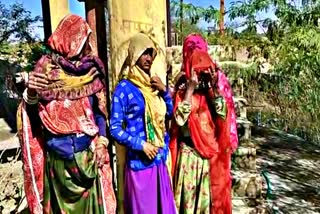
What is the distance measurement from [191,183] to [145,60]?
91cm

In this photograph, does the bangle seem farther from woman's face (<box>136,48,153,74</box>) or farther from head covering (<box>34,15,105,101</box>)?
woman's face (<box>136,48,153,74</box>)

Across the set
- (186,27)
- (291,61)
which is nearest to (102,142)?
(291,61)

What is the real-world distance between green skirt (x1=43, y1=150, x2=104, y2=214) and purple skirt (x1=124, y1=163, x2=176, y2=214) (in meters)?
0.16

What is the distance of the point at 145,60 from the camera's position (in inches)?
96.5

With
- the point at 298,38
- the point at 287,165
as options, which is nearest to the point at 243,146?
the point at 287,165

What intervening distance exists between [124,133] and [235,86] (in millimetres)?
4023

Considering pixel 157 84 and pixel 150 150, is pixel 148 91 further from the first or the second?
pixel 150 150

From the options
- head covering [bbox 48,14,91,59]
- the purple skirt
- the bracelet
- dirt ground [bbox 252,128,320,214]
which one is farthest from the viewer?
dirt ground [bbox 252,128,320,214]

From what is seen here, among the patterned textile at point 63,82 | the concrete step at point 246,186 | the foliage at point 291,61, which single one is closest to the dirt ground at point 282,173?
the concrete step at point 246,186

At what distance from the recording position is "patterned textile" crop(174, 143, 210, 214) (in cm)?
295

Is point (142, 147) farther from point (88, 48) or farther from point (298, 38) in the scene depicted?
point (298, 38)

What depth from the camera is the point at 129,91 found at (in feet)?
8.21

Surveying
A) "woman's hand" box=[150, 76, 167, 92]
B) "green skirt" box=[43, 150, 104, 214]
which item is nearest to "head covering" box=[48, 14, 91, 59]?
"woman's hand" box=[150, 76, 167, 92]

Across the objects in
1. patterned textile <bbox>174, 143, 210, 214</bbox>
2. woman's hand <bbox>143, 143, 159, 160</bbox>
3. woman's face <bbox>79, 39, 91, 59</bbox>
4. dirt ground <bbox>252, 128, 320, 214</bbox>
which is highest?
woman's face <bbox>79, 39, 91, 59</bbox>
